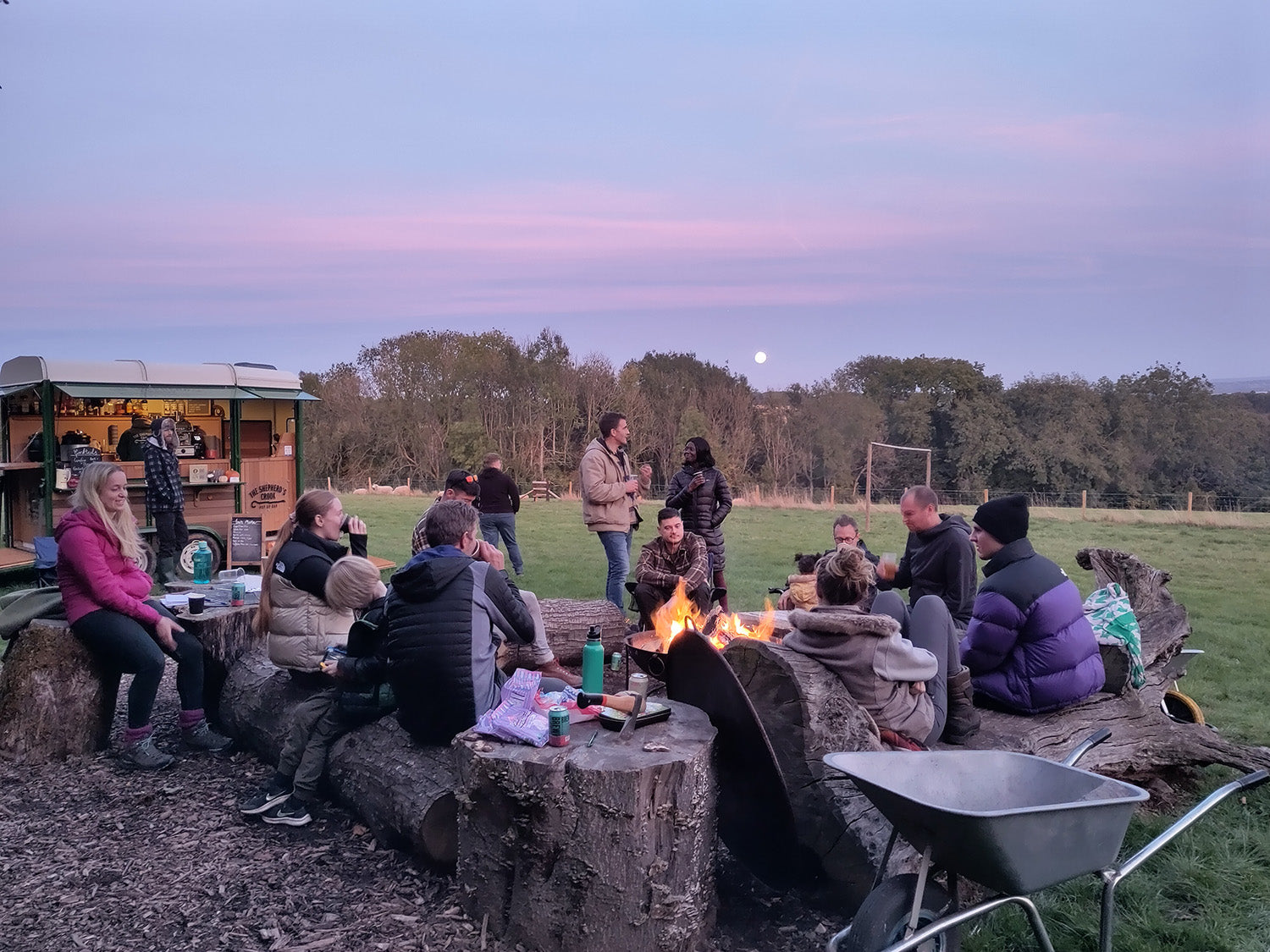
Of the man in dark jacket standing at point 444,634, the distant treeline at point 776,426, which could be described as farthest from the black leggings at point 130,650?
A: the distant treeline at point 776,426

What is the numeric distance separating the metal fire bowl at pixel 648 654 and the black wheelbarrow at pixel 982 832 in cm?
223

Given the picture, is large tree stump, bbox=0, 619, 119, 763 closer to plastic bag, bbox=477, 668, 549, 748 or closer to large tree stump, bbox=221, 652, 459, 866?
large tree stump, bbox=221, 652, 459, 866

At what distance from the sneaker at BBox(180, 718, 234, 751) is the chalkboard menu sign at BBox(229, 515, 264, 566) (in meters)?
5.27

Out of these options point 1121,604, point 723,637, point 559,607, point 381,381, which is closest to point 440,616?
point 723,637

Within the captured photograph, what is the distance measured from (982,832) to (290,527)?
3.41 meters

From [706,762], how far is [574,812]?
0.46 m

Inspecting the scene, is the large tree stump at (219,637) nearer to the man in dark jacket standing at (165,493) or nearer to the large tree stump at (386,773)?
the large tree stump at (386,773)

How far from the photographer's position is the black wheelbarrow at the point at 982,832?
221 cm

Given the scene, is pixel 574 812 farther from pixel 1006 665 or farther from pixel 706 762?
pixel 1006 665

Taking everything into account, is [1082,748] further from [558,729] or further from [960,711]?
[558,729]

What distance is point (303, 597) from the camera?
14.1 ft

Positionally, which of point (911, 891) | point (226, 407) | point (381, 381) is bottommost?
point (911, 891)

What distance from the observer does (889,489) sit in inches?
1133

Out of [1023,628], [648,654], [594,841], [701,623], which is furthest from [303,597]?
[1023,628]
